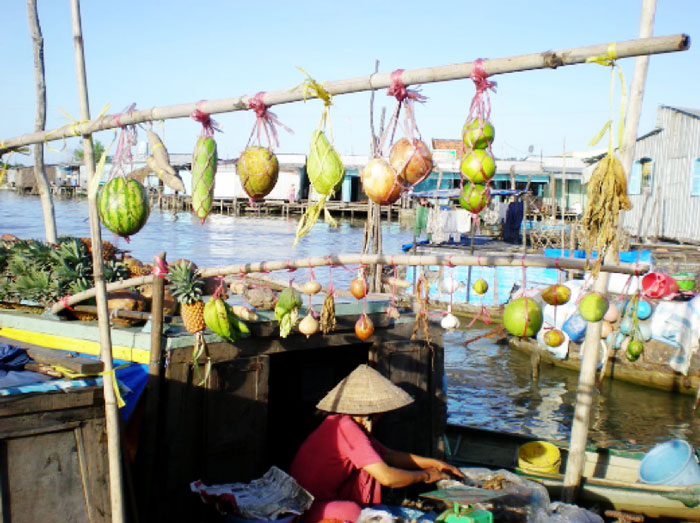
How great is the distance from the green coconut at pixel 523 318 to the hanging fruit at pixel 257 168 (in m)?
1.67

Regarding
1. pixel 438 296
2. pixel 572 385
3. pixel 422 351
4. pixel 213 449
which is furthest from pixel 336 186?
pixel 438 296

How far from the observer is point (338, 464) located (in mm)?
4332

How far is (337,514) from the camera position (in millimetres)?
4195

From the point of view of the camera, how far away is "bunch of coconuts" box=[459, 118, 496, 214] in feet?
9.33

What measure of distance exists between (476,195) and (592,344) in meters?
3.02

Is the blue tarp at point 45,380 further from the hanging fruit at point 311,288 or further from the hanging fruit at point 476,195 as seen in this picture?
the hanging fruit at point 476,195

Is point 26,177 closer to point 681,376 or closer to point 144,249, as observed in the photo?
point 144,249

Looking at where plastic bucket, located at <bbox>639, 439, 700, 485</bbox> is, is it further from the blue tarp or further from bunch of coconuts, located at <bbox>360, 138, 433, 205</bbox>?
bunch of coconuts, located at <bbox>360, 138, 433, 205</bbox>

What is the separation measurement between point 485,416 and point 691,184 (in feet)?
31.2

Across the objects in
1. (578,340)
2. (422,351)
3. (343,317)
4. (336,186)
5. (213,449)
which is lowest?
(578,340)

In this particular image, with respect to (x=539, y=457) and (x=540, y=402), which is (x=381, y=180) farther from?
(x=540, y=402)

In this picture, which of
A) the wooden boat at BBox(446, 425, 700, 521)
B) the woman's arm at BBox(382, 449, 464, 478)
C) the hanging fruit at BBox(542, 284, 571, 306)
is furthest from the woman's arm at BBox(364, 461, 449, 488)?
the wooden boat at BBox(446, 425, 700, 521)

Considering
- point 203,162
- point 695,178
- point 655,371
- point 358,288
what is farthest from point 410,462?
point 695,178

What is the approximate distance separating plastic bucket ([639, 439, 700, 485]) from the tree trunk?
7.80 m
